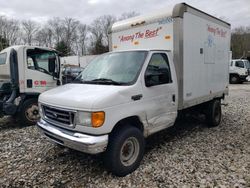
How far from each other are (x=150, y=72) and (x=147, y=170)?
1.73 metres

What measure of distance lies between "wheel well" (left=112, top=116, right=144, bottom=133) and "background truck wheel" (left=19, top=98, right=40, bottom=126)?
420cm

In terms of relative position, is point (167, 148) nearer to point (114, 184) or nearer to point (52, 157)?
point (114, 184)

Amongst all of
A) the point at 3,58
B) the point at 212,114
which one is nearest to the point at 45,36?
the point at 3,58

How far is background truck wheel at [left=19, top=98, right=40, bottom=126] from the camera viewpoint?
22.7ft

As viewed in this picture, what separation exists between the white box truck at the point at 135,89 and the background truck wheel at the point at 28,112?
2906 millimetres

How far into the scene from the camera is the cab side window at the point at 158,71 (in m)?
4.22

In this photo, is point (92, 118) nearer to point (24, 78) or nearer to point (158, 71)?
point (158, 71)

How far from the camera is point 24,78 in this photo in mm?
6973

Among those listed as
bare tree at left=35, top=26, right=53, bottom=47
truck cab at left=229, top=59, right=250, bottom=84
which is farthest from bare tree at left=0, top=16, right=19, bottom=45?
truck cab at left=229, top=59, right=250, bottom=84

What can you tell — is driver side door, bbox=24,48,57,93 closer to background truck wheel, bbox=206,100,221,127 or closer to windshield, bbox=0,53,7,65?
windshield, bbox=0,53,7,65

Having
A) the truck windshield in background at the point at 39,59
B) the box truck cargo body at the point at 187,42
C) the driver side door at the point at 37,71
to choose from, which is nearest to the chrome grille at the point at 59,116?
the box truck cargo body at the point at 187,42

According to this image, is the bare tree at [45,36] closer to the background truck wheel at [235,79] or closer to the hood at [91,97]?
the background truck wheel at [235,79]

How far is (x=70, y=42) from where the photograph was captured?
68625mm

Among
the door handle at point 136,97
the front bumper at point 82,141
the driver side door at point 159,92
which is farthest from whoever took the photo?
the driver side door at point 159,92
